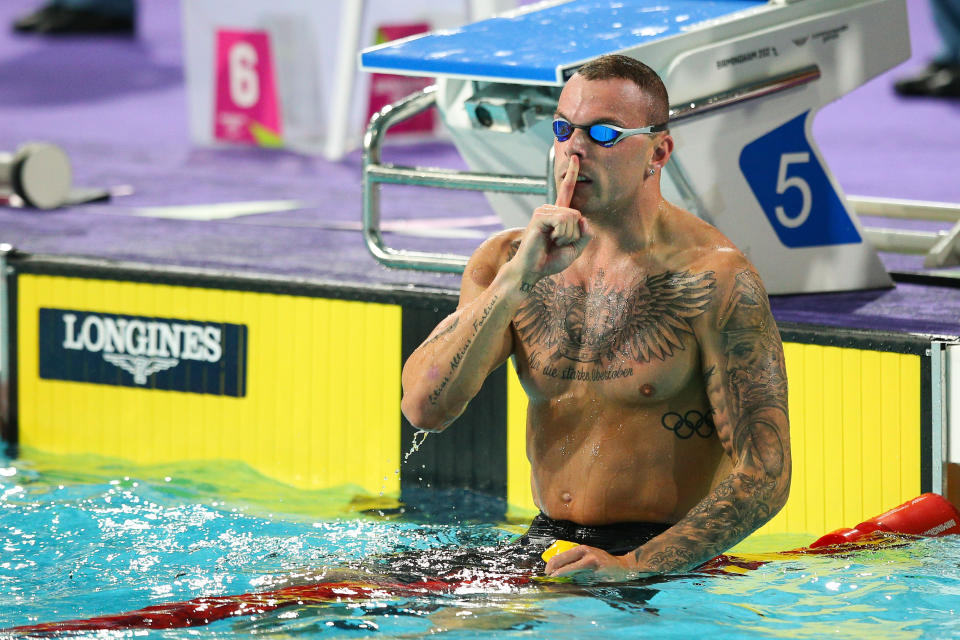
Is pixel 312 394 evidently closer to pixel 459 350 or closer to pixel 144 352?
pixel 144 352

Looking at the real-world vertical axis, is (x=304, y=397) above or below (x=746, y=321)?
below

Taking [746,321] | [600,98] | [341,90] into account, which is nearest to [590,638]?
[746,321]

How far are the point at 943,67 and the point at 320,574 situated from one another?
7692 millimetres

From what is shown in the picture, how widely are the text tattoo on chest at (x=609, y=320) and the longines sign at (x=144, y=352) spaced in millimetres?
2053

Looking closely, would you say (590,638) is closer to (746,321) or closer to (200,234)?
(746,321)

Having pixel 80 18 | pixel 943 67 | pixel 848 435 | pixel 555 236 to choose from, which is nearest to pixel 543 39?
pixel 848 435

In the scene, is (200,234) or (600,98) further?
(200,234)

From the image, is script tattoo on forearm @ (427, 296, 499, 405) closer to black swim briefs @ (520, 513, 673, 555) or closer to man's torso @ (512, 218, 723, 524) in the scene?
man's torso @ (512, 218, 723, 524)

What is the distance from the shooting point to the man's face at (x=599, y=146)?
2.78 meters

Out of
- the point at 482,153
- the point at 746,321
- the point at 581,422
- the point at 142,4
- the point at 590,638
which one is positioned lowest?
the point at 590,638

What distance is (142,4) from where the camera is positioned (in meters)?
14.9

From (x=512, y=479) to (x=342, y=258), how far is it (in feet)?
3.73

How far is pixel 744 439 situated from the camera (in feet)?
9.28

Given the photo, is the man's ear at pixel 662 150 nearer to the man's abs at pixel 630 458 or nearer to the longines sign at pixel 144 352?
the man's abs at pixel 630 458
